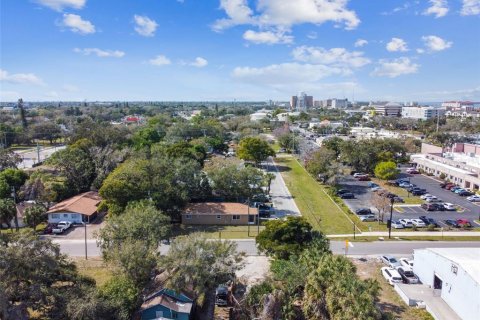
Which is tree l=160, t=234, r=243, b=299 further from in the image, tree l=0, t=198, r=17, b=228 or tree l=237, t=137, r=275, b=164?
tree l=237, t=137, r=275, b=164

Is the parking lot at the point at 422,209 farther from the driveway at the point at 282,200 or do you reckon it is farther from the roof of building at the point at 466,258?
the roof of building at the point at 466,258

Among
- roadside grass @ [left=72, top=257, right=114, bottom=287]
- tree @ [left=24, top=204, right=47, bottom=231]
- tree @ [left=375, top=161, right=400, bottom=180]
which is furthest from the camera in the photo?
tree @ [left=375, top=161, right=400, bottom=180]

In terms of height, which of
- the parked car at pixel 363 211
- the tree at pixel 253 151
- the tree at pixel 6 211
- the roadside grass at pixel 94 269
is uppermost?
the tree at pixel 253 151

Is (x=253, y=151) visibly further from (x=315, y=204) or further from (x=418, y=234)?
(x=418, y=234)

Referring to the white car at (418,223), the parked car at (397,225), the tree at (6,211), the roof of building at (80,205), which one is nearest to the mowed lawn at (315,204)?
the parked car at (397,225)

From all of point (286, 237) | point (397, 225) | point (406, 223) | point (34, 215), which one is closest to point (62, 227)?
point (34, 215)

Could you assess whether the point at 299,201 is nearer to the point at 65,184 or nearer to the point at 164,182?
the point at 164,182

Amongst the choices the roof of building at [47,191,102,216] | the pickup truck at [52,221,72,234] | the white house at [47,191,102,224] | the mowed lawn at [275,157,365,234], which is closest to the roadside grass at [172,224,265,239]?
the mowed lawn at [275,157,365,234]
